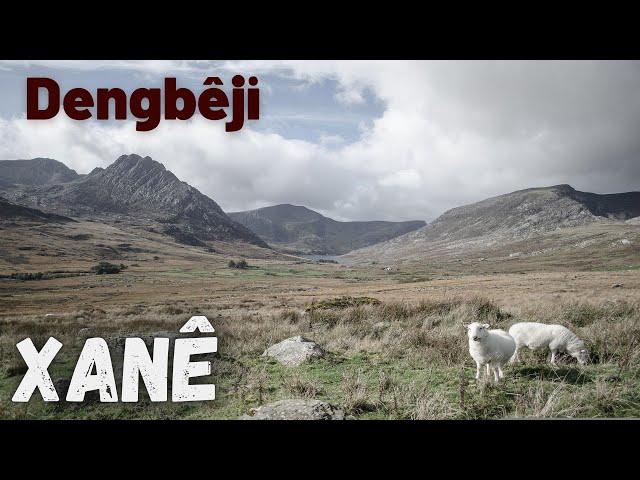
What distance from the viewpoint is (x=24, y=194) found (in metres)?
160

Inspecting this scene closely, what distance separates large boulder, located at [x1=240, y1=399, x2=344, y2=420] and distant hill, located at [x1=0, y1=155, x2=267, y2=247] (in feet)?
467

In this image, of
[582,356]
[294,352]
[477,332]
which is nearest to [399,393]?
[477,332]

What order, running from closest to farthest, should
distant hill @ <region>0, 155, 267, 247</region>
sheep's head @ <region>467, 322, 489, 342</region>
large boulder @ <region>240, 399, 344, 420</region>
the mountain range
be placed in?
large boulder @ <region>240, 399, 344, 420</region> → sheep's head @ <region>467, 322, 489, 342</region> → the mountain range → distant hill @ <region>0, 155, 267, 247</region>

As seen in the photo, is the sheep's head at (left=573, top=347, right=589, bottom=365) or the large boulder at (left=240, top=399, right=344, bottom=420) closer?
the large boulder at (left=240, top=399, right=344, bottom=420)

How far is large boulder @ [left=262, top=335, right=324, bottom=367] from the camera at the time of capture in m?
7.32

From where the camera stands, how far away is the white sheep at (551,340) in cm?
635

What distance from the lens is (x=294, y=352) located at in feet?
24.8

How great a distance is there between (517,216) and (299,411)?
181 m

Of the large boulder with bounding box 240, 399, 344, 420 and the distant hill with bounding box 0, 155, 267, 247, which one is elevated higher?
the distant hill with bounding box 0, 155, 267, 247

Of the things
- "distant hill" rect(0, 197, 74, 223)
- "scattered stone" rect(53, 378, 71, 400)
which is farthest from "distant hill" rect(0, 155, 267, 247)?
"scattered stone" rect(53, 378, 71, 400)

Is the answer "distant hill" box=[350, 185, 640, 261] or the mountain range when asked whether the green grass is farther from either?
"distant hill" box=[350, 185, 640, 261]

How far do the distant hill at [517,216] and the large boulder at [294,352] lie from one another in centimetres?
11834

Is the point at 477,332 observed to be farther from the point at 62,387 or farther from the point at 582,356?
the point at 62,387
